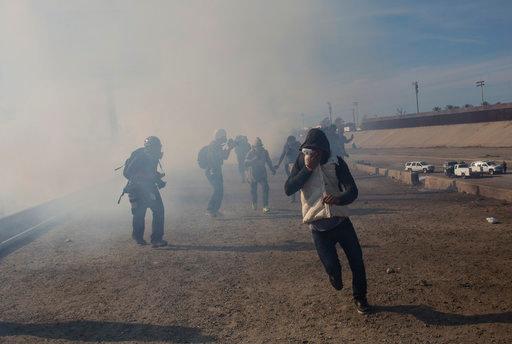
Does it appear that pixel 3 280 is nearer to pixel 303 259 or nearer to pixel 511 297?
pixel 303 259

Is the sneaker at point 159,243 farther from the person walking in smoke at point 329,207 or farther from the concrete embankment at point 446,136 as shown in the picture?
the concrete embankment at point 446,136

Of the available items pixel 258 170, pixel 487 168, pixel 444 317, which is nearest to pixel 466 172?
pixel 487 168

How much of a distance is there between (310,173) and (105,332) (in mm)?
2538

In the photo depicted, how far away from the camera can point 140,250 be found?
7.71 meters

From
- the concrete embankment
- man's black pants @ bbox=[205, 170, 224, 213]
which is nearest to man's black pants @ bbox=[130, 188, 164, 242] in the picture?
man's black pants @ bbox=[205, 170, 224, 213]

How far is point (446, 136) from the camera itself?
44.7 meters

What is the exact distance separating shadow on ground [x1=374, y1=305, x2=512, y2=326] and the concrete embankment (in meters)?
35.0

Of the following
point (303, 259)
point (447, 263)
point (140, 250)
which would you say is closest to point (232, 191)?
point (140, 250)

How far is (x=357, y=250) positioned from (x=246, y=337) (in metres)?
1.31

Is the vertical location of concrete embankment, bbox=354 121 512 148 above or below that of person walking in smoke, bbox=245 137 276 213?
below

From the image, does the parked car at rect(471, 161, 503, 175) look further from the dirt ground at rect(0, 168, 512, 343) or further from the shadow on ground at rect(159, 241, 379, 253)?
the shadow on ground at rect(159, 241, 379, 253)

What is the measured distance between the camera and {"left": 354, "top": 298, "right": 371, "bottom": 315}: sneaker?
424 cm

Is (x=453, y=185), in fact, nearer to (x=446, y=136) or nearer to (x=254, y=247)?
(x=254, y=247)

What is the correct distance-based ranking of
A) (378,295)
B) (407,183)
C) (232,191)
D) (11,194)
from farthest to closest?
(11,194), (232,191), (407,183), (378,295)
